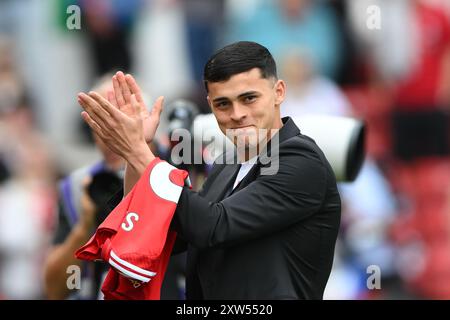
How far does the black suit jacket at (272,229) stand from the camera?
316 centimetres

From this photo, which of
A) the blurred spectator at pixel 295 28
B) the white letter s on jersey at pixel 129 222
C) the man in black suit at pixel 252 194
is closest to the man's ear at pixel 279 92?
the man in black suit at pixel 252 194

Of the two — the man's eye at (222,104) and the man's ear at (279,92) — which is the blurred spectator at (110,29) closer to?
the man's ear at (279,92)

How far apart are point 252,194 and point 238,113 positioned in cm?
26

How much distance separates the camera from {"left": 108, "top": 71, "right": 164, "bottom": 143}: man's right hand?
Answer: 3.24m

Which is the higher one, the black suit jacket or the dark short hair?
the dark short hair

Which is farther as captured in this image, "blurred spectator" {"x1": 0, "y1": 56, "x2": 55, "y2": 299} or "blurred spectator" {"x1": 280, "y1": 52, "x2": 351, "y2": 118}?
"blurred spectator" {"x1": 0, "y1": 56, "x2": 55, "y2": 299}

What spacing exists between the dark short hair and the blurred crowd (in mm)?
3927

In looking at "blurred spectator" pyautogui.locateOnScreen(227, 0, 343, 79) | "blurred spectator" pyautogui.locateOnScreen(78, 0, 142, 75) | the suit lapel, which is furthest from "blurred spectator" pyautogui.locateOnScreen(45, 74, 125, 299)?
"blurred spectator" pyautogui.locateOnScreen(78, 0, 142, 75)

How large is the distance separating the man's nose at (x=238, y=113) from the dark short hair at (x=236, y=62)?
9cm

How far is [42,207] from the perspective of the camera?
7598 mm

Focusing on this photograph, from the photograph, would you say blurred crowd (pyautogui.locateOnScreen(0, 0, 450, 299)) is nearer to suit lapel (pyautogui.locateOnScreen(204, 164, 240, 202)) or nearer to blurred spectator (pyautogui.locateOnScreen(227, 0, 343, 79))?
blurred spectator (pyautogui.locateOnScreen(227, 0, 343, 79))

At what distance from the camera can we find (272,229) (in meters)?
3.22

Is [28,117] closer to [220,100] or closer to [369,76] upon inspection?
[369,76]

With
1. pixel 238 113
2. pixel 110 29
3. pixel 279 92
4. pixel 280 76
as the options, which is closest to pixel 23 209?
pixel 110 29
